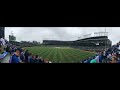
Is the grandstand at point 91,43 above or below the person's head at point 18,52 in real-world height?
above

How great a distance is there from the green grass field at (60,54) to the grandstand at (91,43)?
0.44 ft

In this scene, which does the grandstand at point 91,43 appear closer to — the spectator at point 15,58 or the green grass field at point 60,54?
the green grass field at point 60,54

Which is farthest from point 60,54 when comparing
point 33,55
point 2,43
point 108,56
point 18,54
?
point 2,43

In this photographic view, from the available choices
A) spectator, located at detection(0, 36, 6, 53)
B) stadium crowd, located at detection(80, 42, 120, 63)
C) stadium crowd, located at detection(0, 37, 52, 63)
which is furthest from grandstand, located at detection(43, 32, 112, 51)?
spectator, located at detection(0, 36, 6, 53)

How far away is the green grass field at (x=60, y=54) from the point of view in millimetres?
5332

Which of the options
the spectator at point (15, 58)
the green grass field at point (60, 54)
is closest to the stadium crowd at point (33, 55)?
the spectator at point (15, 58)

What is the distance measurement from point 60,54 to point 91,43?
0.87 meters

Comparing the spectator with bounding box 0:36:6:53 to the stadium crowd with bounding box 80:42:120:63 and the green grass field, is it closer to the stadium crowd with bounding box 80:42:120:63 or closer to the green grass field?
the green grass field

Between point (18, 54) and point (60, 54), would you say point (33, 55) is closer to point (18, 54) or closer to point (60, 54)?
point (18, 54)

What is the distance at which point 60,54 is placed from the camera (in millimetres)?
5398
